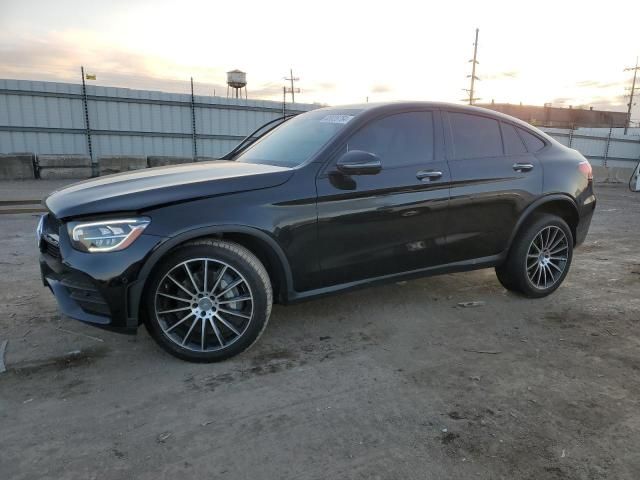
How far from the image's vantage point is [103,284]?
279 centimetres

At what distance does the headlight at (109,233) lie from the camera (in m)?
2.79

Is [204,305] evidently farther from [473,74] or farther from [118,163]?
[473,74]

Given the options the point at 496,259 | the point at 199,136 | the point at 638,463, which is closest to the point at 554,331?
the point at 496,259

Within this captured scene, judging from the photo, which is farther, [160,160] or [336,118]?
[160,160]

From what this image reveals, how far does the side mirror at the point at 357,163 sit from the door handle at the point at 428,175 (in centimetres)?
53

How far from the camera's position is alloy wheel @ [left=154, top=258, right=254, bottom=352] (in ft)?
9.82

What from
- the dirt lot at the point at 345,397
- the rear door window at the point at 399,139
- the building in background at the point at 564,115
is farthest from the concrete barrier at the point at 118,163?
the building in background at the point at 564,115

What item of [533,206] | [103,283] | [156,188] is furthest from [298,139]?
[533,206]

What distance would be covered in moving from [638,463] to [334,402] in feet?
4.88

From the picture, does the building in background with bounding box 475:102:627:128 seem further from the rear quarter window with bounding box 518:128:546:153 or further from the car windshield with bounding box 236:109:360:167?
the car windshield with bounding box 236:109:360:167

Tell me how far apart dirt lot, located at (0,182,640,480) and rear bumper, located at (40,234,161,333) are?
15.1 inches

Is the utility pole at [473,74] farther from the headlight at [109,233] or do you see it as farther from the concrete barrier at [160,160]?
the headlight at [109,233]

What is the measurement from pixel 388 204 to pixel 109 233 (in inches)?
74.4

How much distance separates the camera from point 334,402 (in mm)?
2691
